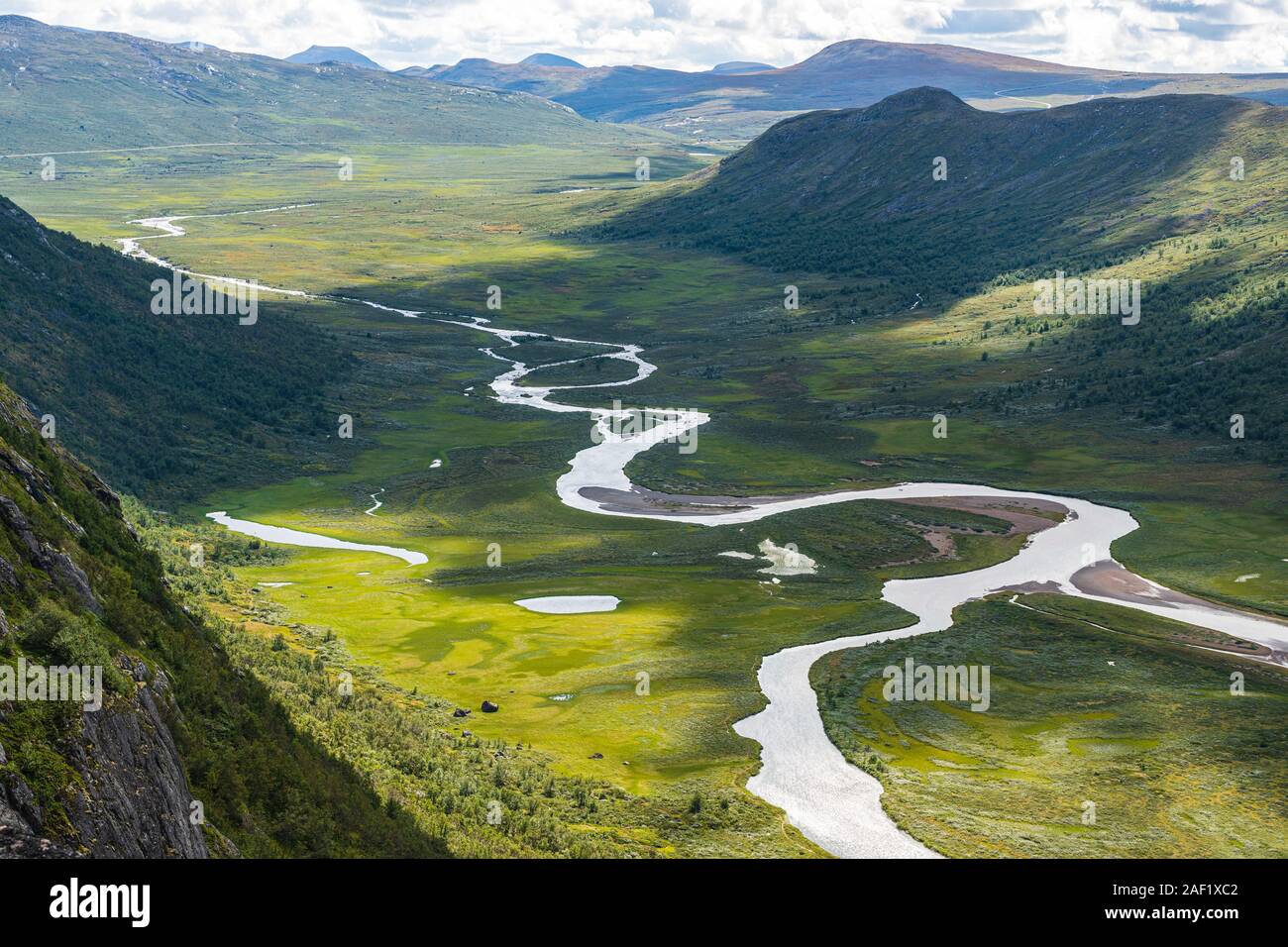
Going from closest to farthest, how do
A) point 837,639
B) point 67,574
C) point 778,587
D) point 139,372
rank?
point 67,574
point 837,639
point 778,587
point 139,372

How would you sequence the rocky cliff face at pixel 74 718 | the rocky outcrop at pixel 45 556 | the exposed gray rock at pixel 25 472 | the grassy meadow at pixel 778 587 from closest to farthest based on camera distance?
1. the rocky cliff face at pixel 74 718
2. the rocky outcrop at pixel 45 556
3. the exposed gray rock at pixel 25 472
4. the grassy meadow at pixel 778 587

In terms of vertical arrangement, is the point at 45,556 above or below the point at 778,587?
above

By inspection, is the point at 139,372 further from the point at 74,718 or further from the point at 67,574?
the point at 74,718

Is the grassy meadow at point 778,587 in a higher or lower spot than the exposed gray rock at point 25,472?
lower

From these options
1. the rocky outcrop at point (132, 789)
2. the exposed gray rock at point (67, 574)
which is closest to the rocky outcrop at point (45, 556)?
the exposed gray rock at point (67, 574)

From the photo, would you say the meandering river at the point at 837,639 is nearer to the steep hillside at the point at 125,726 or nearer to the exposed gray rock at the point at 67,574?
the steep hillside at the point at 125,726

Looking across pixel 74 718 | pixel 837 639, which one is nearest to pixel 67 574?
pixel 74 718
